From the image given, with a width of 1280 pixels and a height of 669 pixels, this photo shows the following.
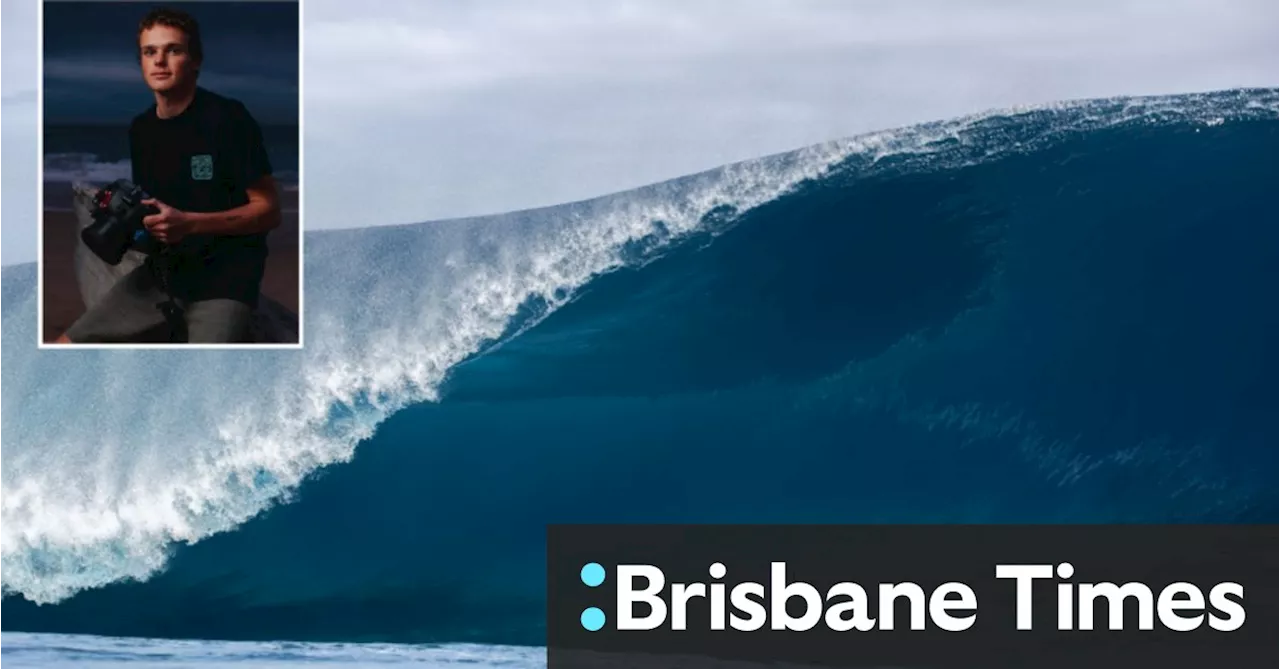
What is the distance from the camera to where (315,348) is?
4.25m

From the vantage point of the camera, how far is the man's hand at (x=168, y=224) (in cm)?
408

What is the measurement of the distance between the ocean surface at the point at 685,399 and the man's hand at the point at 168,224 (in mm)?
339

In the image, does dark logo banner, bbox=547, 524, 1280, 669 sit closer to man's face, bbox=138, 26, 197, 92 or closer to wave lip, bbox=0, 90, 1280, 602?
wave lip, bbox=0, 90, 1280, 602

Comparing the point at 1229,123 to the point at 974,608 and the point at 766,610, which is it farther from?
the point at 766,610

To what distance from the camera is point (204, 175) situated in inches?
162

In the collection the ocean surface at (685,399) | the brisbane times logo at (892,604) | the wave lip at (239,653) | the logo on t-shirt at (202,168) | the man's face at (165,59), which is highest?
the man's face at (165,59)

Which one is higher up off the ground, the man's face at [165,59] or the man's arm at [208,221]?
the man's face at [165,59]

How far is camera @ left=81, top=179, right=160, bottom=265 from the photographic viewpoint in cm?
409

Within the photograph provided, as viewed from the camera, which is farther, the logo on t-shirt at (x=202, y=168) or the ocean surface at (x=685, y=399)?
the ocean surface at (x=685, y=399)

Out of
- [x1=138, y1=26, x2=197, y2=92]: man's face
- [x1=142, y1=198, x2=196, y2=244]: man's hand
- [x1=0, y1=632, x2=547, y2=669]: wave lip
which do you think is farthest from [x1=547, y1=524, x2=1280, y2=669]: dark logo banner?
[x1=138, y1=26, x2=197, y2=92]: man's face

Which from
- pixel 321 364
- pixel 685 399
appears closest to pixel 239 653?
pixel 321 364

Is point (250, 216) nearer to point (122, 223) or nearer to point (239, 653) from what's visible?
point (122, 223)

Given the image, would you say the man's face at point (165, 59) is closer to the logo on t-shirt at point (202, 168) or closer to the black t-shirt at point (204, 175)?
the black t-shirt at point (204, 175)

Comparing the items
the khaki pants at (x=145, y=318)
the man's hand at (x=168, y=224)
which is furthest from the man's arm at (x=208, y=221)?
the khaki pants at (x=145, y=318)
